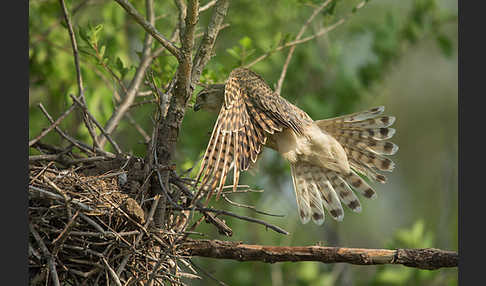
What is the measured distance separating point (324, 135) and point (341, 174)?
1.33 ft

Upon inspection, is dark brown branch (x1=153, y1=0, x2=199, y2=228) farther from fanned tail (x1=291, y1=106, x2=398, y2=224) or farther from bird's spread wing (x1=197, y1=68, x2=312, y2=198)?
fanned tail (x1=291, y1=106, x2=398, y2=224)

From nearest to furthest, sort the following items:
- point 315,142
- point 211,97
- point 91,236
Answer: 1. point 91,236
2. point 315,142
3. point 211,97

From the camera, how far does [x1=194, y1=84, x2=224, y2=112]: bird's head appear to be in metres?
5.36

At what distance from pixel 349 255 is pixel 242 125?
4.23 feet

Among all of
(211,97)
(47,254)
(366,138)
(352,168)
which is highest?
(211,97)

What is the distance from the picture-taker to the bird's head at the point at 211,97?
536 centimetres

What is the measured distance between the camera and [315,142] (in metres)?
5.26

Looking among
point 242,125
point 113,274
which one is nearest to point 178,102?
point 242,125

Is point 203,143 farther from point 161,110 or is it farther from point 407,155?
point 407,155

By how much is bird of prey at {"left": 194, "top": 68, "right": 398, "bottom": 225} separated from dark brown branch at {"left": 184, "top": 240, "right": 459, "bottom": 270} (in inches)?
35.2

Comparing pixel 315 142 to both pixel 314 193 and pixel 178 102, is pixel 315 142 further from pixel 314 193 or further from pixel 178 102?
pixel 178 102

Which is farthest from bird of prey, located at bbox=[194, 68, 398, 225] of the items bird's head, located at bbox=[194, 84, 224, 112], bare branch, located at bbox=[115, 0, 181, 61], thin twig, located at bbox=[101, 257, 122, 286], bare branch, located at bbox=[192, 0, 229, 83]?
thin twig, located at bbox=[101, 257, 122, 286]

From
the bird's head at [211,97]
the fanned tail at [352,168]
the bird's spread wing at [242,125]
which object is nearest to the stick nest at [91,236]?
the bird's spread wing at [242,125]

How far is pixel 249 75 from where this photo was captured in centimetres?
511
